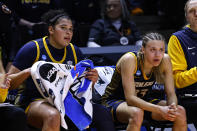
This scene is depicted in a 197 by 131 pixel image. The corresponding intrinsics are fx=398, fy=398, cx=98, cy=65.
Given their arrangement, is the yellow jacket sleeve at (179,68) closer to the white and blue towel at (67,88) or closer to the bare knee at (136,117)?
the bare knee at (136,117)

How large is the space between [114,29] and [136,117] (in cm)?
219

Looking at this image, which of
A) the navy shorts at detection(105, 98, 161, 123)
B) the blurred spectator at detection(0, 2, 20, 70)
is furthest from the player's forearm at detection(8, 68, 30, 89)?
the blurred spectator at detection(0, 2, 20, 70)

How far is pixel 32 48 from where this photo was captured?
348 cm

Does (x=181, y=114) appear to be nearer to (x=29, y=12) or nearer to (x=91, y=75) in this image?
(x=91, y=75)

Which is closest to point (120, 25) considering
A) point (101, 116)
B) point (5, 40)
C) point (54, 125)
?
point (5, 40)

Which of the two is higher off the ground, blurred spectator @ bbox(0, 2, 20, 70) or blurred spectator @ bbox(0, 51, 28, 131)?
blurred spectator @ bbox(0, 2, 20, 70)

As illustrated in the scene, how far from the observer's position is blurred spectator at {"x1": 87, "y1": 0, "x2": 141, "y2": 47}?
520 cm

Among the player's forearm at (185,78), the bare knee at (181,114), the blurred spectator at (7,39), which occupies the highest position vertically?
the blurred spectator at (7,39)

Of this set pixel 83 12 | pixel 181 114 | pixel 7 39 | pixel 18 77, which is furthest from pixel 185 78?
pixel 83 12

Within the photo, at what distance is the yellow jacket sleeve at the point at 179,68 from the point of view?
370 cm

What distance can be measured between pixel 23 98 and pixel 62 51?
1.81ft

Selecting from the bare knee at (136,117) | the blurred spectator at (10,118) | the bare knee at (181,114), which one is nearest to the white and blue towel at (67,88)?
the blurred spectator at (10,118)

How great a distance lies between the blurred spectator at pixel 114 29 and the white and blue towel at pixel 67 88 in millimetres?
1810

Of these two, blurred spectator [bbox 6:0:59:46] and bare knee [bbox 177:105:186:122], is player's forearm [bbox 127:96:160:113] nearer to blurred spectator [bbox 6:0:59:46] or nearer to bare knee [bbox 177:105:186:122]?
bare knee [bbox 177:105:186:122]
